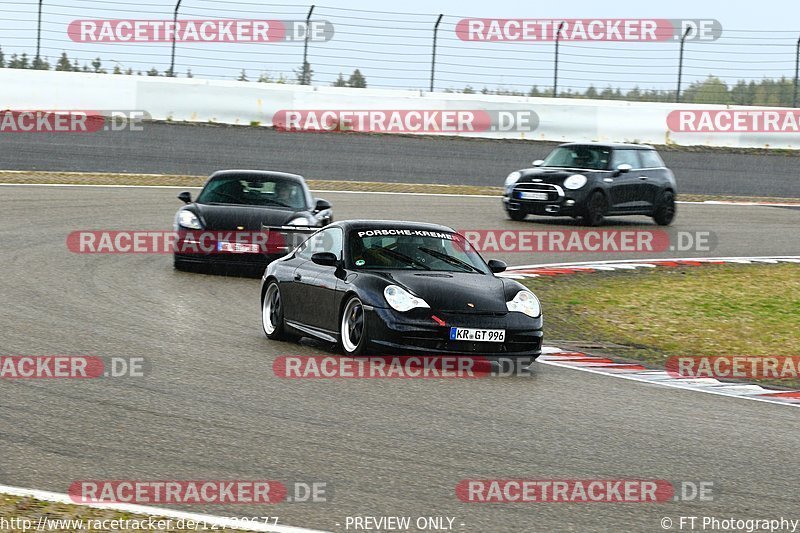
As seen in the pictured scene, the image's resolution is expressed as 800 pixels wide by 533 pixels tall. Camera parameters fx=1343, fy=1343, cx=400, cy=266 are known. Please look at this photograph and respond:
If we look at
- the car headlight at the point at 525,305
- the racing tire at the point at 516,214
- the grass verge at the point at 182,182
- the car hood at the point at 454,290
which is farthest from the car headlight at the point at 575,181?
the car headlight at the point at 525,305

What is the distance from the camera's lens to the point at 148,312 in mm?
12352

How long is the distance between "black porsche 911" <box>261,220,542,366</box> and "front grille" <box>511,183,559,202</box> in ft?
33.4

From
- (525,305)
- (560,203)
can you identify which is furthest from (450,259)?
(560,203)

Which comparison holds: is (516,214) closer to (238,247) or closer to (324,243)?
(238,247)

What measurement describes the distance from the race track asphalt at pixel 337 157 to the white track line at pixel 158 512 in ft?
66.1

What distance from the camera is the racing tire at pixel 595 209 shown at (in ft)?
70.0

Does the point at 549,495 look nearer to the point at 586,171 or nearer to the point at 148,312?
the point at 148,312

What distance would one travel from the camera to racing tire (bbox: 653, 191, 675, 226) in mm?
22422

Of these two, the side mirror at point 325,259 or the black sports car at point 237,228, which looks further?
the black sports car at point 237,228

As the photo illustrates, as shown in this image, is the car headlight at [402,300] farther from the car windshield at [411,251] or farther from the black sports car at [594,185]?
the black sports car at [594,185]

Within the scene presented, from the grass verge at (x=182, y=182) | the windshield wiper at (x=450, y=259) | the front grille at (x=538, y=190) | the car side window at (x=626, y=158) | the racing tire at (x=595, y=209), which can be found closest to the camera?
the windshield wiper at (x=450, y=259)

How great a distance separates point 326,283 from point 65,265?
19.5ft

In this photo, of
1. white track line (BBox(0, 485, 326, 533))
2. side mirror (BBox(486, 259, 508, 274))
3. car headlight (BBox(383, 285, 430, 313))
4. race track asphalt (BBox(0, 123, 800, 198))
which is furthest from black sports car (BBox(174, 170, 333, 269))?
race track asphalt (BBox(0, 123, 800, 198))

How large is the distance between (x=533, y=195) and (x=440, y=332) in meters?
11.8
